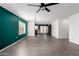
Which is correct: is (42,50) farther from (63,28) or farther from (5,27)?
(63,28)

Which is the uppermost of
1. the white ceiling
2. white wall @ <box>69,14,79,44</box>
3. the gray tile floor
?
the white ceiling

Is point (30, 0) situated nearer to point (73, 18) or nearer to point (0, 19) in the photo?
point (0, 19)

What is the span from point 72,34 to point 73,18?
1.51 meters

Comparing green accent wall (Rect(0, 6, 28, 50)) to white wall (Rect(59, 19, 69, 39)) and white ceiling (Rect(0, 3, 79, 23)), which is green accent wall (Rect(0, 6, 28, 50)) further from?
white wall (Rect(59, 19, 69, 39))

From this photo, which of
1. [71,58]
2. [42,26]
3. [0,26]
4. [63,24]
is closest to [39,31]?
[42,26]

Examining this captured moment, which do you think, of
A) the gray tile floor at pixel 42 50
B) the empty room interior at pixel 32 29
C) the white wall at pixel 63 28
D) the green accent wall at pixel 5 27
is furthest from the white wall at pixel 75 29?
the green accent wall at pixel 5 27

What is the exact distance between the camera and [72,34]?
9742mm

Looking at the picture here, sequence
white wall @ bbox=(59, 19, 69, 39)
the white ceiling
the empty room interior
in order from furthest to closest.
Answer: white wall @ bbox=(59, 19, 69, 39)
the white ceiling
the empty room interior

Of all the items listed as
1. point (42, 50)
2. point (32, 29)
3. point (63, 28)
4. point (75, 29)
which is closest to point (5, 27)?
point (42, 50)

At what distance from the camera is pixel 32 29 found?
693 inches

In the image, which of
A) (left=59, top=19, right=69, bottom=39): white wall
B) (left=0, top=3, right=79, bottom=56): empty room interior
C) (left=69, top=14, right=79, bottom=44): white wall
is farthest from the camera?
(left=59, top=19, right=69, bottom=39): white wall

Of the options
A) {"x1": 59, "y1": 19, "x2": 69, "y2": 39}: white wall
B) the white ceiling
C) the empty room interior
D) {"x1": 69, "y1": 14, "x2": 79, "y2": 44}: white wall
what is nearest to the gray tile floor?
the empty room interior

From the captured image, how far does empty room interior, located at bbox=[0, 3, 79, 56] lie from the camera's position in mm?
5512

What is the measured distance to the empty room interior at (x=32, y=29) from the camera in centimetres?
551
